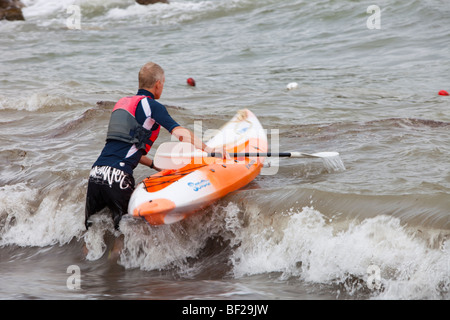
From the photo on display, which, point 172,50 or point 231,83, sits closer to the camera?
point 231,83

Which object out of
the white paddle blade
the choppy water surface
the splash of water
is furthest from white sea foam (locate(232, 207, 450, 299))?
the splash of water

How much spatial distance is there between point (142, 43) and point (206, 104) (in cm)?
792

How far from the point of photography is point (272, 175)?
260 inches

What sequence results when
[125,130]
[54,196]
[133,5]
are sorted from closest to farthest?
[125,130] < [54,196] < [133,5]

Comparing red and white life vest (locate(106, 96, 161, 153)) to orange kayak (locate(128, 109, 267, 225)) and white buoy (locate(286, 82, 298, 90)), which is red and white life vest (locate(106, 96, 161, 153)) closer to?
orange kayak (locate(128, 109, 267, 225))

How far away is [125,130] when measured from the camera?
5027mm

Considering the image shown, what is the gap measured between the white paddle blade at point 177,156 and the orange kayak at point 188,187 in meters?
0.06

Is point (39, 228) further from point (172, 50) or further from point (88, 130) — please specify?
point (172, 50)

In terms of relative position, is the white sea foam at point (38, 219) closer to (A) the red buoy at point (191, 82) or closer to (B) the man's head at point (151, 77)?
(B) the man's head at point (151, 77)

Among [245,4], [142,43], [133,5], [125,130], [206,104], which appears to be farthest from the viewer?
[133,5]

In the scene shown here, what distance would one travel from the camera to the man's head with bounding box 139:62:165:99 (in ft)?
16.7

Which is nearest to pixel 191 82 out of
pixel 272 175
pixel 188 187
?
pixel 272 175

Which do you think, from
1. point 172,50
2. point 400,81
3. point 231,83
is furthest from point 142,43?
point 400,81

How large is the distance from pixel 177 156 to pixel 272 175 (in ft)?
4.24
